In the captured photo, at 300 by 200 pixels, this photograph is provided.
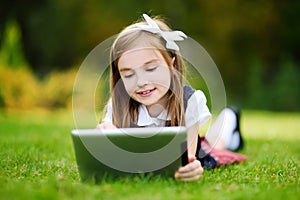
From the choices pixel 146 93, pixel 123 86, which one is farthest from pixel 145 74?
pixel 123 86

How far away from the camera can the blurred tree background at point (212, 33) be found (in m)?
13.9

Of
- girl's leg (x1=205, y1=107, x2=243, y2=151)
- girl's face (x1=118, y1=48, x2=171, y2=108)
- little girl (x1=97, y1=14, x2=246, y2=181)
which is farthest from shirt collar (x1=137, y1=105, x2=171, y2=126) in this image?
girl's leg (x1=205, y1=107, x2=243, y2=151)

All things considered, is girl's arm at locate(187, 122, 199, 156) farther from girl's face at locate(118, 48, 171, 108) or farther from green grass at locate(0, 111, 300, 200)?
girl's face at locate(118, 48, 171, 108)

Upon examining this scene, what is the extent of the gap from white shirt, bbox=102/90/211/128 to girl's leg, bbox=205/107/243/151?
1.43 meters

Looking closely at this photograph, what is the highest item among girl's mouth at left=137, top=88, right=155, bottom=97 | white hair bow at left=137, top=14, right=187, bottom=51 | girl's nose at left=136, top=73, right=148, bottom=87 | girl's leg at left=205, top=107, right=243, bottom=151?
white hair bow at left=137, top=14, right=187, bottom=51

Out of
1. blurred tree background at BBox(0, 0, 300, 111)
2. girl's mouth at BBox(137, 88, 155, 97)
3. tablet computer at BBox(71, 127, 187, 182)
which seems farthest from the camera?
blurred tree background at BBox(0, 0, 300, 111)

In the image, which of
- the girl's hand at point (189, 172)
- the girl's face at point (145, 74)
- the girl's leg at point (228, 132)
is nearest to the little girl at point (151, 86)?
the girl's face at point (145, 74)

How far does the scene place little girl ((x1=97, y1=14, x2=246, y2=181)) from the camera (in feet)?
9.52

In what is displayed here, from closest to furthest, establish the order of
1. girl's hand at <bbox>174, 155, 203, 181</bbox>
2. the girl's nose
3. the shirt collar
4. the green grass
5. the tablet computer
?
the green grass → the tablet computer → girl's hand at <bbox>174, 155, 203, 181</bbox> → the girl's nose → the shirt collar

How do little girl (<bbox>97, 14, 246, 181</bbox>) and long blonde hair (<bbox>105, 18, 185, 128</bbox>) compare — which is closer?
little girl (<bbox>97, 14, 246, 181</bbox>)

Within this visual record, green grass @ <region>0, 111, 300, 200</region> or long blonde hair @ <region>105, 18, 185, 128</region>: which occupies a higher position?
long blonde hair @ <region>105, 18, 185, 128</region>

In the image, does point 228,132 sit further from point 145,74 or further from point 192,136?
point 145,74

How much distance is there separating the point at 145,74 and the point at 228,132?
214 cm

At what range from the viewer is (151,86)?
2932 mm
